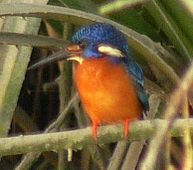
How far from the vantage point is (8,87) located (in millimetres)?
1979

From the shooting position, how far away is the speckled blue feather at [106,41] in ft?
6.13

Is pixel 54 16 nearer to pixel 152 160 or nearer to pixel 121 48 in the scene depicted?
pixel 121 48

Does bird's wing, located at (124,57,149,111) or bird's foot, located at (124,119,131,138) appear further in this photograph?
bird's wing, located at (124,57,149,111)

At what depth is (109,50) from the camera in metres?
1.89

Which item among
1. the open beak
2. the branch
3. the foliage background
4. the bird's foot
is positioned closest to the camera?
the branch

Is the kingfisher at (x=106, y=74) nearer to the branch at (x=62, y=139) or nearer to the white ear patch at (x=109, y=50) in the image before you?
the white ear patch at (x=109, y=50)

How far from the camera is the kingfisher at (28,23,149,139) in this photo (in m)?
1.85

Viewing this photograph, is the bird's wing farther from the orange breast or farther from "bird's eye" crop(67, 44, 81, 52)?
"bird's eye" crop(67, 44, 81, 52)

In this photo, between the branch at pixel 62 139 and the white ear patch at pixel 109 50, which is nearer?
the branch at pixel 62 139

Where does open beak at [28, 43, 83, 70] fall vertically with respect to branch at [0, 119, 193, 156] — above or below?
above

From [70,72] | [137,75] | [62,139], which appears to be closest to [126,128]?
[62,139]

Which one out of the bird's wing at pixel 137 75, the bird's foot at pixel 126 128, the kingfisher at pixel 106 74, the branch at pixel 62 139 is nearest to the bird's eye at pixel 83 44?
the kingfisher at pixel 106 74

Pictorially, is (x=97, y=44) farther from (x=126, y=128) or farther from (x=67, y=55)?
(x=126, y=128)

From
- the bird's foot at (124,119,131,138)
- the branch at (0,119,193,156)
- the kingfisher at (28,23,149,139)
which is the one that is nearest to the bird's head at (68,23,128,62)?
the kingfisher at (28,23,149,139)
